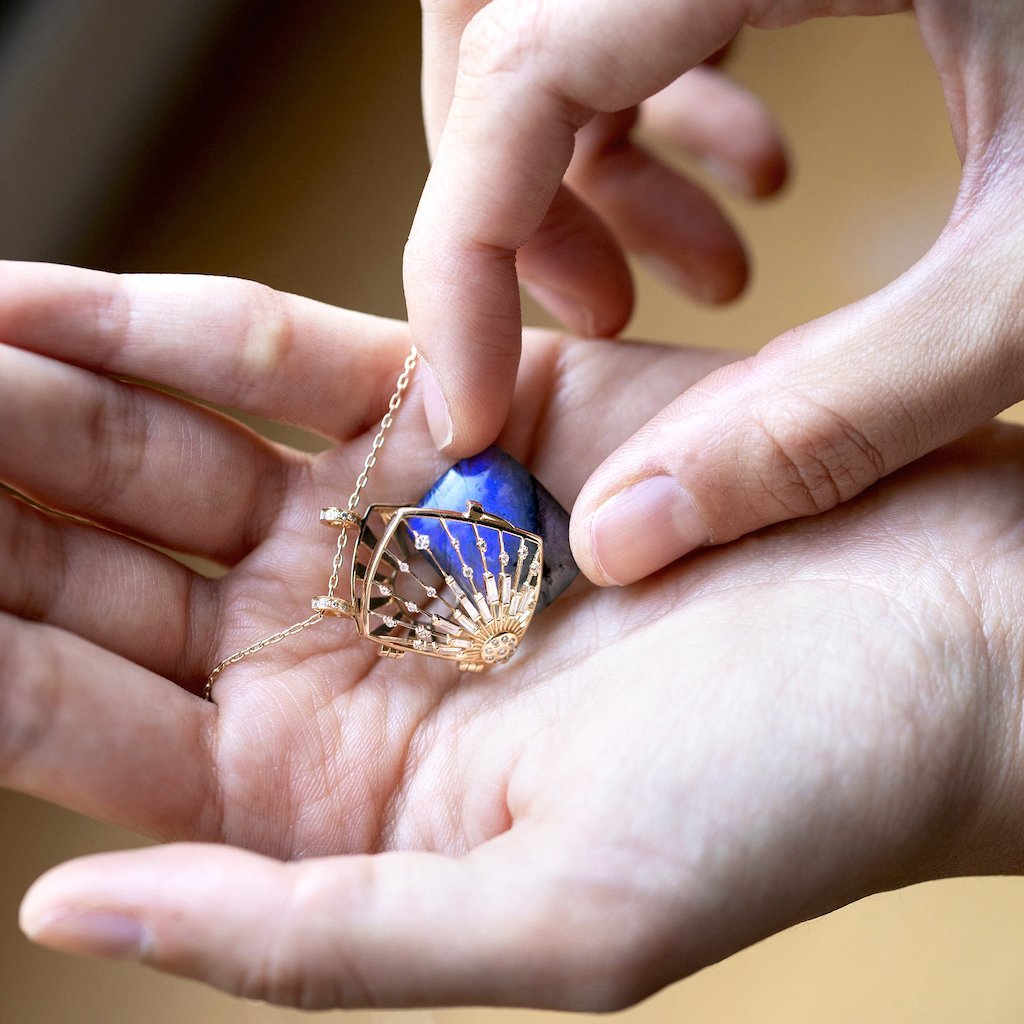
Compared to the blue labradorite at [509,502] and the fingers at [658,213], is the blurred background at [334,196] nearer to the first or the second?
the fingers at [658,213]

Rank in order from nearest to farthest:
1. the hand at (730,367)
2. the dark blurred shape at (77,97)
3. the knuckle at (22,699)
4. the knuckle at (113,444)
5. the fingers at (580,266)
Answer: the knuckle at (22,699), the hand at (730,367), the knuckle at (113,444), the fingers at (580,266), the dark blurred shape at (77,97)

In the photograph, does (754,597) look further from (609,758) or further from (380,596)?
(380,596)

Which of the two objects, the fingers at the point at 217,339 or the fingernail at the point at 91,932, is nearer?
the fingernail at the point at 91,932

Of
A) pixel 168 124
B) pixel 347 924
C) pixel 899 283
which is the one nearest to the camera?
pixel 347 924

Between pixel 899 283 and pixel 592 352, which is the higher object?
pixel 899 283

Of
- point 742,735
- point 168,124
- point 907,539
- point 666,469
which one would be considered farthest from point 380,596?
point 168,124

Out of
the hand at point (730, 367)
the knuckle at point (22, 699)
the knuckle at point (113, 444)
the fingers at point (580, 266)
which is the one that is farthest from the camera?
the fingers at point (580, 266)

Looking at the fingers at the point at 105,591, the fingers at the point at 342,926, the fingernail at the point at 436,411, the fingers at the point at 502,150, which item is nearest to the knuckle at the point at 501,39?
the fingers at the point at 502,150

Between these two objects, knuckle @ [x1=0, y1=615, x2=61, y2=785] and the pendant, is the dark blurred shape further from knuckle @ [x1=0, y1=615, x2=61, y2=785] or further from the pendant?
knuckle @ [x1=0, y1=615, x2=61, y2=785]
